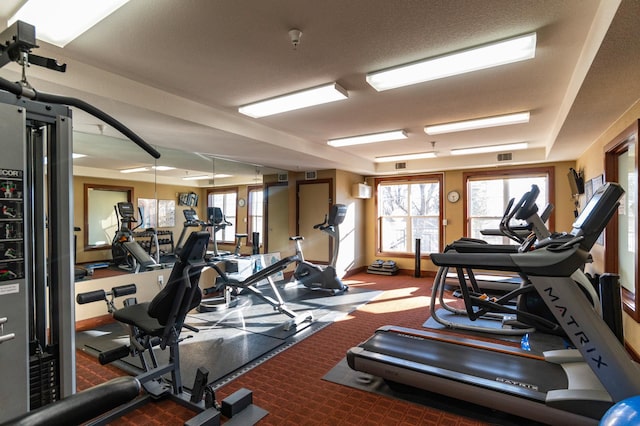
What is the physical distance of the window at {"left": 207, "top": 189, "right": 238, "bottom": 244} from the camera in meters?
5.72

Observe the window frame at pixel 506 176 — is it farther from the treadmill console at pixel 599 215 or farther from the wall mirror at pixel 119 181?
the treadmill console at pixel 599 215

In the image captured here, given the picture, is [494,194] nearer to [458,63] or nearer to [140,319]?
[458,63]

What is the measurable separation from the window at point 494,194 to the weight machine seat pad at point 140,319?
6.05 m

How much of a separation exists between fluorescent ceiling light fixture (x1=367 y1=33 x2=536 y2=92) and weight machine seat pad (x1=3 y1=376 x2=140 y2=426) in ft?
8.86

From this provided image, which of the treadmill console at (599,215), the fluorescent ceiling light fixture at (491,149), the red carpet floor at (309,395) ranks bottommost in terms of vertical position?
the red carpet floor at (309,395)

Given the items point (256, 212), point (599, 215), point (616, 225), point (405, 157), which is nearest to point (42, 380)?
point (599, 215)

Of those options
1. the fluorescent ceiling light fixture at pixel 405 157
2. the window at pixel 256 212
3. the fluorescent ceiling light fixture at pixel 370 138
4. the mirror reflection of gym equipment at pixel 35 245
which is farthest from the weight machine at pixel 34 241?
the fluorescent ceiling light fixture at pixel 405 157

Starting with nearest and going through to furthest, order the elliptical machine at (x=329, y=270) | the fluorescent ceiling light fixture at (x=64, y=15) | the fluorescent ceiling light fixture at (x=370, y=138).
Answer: the fluorescent ceiling light fixture at (x=64, y=15), the fluorescent ceiling light fixture at (x=370, y=138), the elliptical machine at (x=329, y=270)

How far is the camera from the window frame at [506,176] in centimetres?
618

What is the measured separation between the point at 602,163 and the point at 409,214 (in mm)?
3877

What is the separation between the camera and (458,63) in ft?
8.46

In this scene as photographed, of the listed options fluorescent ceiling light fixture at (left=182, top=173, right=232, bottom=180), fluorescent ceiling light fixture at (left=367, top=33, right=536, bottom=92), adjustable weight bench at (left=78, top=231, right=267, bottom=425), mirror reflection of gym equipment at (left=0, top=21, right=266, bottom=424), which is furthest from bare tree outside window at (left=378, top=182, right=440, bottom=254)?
mirror reflection of gym equipment at (left=0, top=21, right=266, bottom=424)

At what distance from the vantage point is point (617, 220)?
3738 mm

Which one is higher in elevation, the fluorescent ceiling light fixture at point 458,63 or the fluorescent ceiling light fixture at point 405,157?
the fluorescent ceiling light fixture at point 458,63
